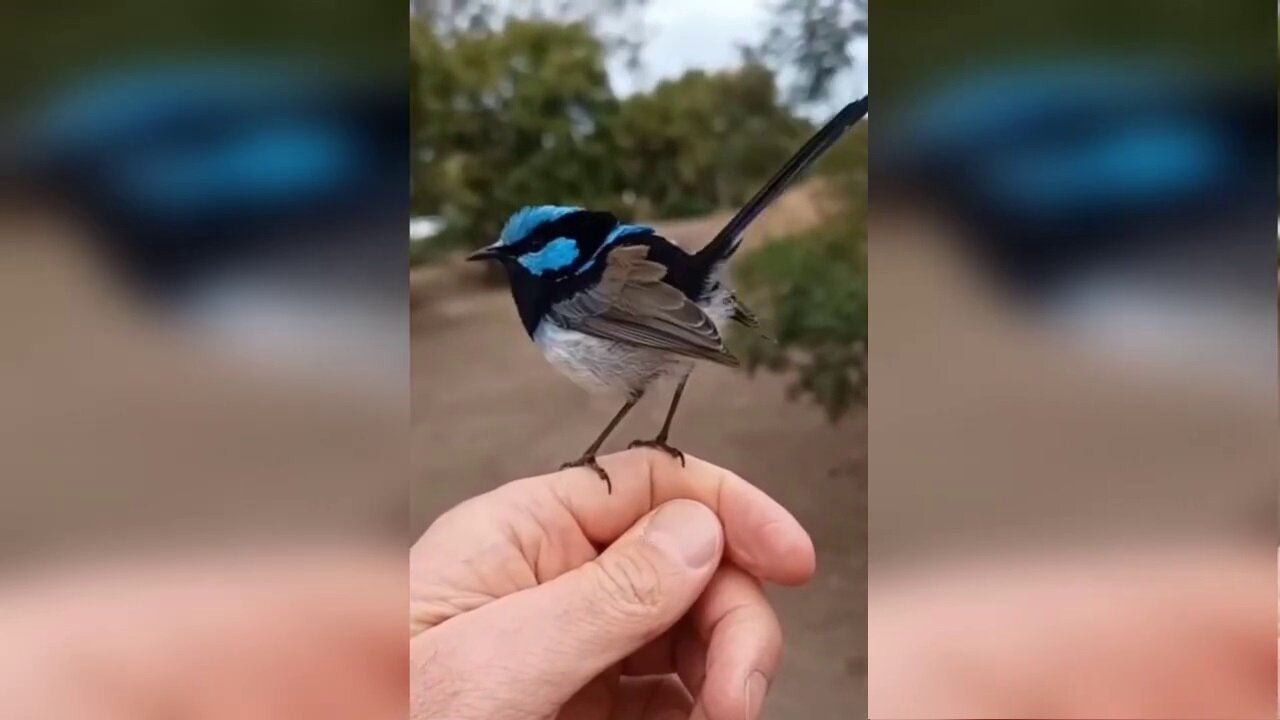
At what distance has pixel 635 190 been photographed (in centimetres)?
89

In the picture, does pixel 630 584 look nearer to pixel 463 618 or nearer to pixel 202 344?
pixel 463 618

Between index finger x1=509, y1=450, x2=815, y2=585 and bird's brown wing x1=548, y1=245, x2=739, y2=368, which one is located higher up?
bird's brown wing x1=548, y1=245, x2=739, y2=368

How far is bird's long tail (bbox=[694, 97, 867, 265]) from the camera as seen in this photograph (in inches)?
34.9

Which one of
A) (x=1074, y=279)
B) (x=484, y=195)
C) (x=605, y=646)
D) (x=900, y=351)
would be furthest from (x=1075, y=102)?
(x=605, y=646)

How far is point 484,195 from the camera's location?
0.88 metres

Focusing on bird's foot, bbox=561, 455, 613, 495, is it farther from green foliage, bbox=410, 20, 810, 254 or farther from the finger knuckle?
green foliage, bbox=410, 20, 810, 254

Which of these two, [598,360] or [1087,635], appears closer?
[598,360]

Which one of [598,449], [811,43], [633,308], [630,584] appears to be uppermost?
[811,43]

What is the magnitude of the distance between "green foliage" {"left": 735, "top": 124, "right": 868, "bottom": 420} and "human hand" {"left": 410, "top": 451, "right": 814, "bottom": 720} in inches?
4.7

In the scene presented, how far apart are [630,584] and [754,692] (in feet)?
0.50

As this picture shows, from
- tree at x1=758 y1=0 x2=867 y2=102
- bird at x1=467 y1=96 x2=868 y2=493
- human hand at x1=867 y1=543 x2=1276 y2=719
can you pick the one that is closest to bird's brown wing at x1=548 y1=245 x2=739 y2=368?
bird at x1=467 y1=96 x2=868 y2=493

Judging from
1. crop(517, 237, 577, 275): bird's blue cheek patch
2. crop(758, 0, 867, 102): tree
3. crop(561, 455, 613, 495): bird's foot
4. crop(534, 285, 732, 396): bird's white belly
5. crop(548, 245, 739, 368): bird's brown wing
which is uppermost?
crop(758, 0, 867, 102): tree

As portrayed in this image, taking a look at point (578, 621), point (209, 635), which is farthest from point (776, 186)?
point (209, 635)

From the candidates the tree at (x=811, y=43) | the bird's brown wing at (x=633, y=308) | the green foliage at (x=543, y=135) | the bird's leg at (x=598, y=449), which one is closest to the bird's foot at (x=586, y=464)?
the bird's leg at (x=598, y=449)
